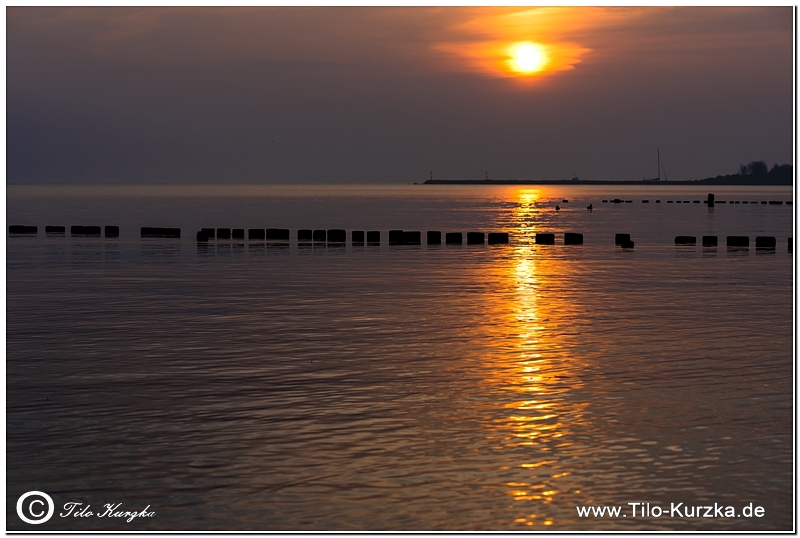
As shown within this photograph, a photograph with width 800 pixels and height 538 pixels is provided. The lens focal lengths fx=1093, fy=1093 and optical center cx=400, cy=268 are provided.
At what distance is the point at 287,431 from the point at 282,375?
12.3ft

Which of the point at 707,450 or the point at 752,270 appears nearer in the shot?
the point at 707,450

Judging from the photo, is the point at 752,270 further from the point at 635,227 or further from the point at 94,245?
the point at 635,227

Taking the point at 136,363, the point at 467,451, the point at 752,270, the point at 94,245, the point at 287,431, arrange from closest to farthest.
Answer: the point at 467,451 < the point at 287,431 < the point at 136,363 < the point at 752,270 < the point at 94,245

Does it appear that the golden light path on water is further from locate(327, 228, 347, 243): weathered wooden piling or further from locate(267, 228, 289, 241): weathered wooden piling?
locate(267, 228, 289, 241): weathered wooden piling

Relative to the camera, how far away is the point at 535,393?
51.2 ft

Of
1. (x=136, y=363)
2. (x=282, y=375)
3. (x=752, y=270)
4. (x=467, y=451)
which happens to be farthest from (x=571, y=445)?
(x=752, y=270)

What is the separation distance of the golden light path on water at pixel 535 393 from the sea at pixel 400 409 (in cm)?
5

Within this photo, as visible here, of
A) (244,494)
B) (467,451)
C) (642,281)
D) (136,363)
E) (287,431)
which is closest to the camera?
(244,494)

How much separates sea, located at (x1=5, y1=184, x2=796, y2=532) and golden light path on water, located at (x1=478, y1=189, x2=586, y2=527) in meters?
0.05

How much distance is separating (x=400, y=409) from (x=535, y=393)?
7.31 feet

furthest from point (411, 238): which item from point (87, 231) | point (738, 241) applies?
point (87, 231)

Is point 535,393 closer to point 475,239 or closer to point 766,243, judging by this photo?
point 766,243

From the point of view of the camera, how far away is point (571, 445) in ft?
41.7

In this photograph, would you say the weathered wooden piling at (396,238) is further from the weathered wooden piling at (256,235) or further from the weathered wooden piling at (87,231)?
the weathered wooden piling at (87,231)
